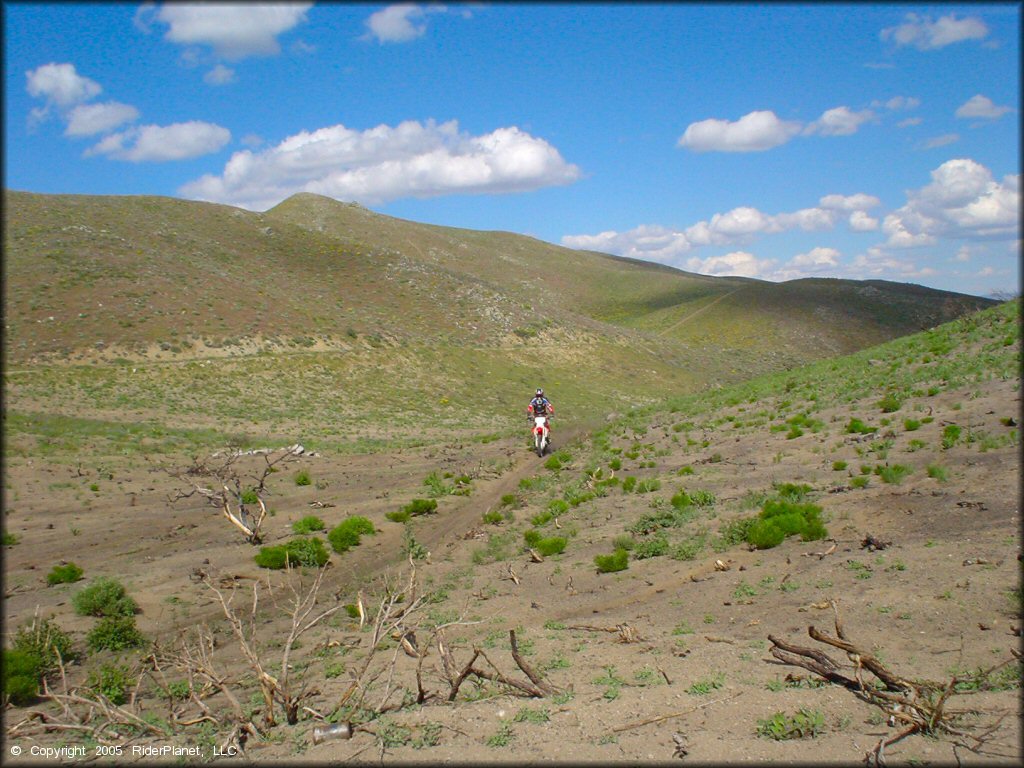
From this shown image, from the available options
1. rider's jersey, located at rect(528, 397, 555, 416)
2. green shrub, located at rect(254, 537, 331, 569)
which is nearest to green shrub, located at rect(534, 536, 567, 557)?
green shrub, located at rect(254, 537, 331, 569)

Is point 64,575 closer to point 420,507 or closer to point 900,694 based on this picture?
point 420,507

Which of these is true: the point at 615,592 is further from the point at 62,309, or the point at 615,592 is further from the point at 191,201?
the point at 191,201

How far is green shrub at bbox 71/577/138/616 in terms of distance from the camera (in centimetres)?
1141

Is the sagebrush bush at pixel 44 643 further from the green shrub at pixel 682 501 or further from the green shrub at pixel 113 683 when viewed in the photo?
the green shrub at pixel 682 501

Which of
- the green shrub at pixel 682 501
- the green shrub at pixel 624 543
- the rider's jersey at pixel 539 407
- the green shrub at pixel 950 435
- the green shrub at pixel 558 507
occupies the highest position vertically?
the green shrub at pixel 950 435

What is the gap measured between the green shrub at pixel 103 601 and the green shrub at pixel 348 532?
14.8 feet

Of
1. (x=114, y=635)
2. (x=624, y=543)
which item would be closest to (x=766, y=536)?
(x=624, y=543)

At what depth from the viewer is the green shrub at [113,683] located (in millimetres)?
8766

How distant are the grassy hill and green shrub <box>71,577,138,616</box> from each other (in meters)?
17.6

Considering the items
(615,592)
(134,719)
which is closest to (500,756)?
(134,719)

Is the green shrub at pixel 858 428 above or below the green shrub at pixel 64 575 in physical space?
above

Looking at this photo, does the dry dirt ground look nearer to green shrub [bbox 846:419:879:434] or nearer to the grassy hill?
green shrub [bbox 846:419:879:434]

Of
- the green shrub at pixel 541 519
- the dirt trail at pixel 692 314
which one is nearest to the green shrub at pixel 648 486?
the green shrub at pixel 541 519

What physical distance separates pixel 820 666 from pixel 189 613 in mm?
9973
